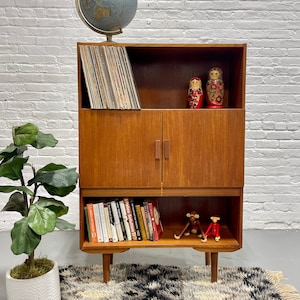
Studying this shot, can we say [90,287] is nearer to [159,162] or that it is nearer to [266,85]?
[159,162]

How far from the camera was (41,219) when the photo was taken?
153cm

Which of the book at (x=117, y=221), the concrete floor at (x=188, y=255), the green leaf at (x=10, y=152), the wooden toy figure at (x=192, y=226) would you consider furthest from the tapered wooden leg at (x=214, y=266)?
the green leaf at (x=10, y=152)

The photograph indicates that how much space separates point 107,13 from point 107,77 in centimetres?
31

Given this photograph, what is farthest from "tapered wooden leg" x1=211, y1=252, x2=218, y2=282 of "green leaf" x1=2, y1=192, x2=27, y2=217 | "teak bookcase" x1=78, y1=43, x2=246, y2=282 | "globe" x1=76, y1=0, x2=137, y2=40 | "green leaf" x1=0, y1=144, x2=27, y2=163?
"globe" x1=76, y1=0, x2=137, y2=40

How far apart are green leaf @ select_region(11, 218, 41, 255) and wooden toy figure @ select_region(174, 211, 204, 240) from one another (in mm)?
781

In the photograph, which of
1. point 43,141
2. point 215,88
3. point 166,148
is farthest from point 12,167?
point 215,88

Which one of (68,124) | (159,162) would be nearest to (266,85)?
(159,162)

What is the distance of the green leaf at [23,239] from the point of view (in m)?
1.49

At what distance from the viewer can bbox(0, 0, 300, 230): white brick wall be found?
2639 mm

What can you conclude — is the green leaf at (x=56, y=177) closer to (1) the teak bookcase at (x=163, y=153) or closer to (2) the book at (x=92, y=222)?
(1) the teak bookcase at (x=163, y=153)

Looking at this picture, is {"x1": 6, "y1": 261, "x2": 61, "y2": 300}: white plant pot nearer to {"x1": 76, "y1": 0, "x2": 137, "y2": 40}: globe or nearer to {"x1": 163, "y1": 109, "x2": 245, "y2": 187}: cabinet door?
{"x1": 163, "y1": 109, "x2": 245, "y2": 187}: cabinet door

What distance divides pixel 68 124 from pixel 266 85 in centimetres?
150

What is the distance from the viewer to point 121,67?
1806 millimetres

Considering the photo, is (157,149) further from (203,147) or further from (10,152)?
(10,152)
